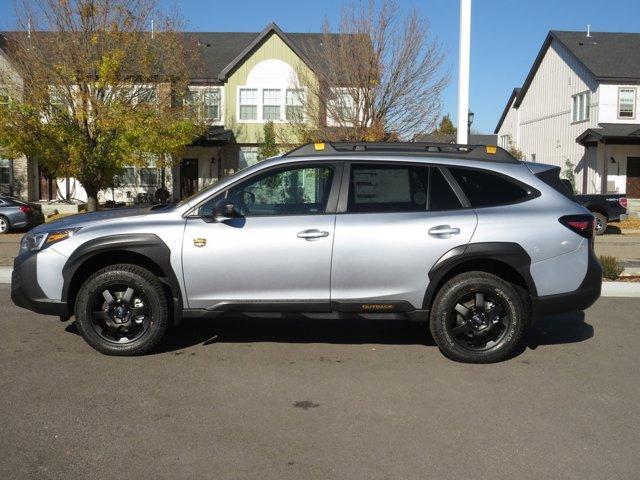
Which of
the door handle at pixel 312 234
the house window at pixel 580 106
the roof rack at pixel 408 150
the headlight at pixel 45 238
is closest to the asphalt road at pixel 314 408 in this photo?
the headlight at pixel 45 238

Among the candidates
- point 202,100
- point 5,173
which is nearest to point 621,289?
point 202,100

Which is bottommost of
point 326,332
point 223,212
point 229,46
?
point 326,332

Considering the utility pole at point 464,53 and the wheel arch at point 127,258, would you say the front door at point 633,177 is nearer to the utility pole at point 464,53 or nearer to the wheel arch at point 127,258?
the utility pole at point 464,53

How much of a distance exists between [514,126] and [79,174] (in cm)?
2726

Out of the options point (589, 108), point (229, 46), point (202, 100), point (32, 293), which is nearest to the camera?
point (32, 293)

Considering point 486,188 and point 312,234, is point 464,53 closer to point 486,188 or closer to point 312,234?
point 486,188

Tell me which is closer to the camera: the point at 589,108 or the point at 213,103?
the point at 213,103

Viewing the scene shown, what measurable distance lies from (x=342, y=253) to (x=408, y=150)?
45.7 inches

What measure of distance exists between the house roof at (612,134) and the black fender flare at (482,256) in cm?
2373

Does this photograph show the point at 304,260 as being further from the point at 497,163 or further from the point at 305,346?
the point at 497,163

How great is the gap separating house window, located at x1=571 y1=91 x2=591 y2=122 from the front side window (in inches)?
1075

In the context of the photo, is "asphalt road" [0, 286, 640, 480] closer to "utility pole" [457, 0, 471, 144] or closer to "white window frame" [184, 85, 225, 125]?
"utility pole" [457, 0, 471, 144]

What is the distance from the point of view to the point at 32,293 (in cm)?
572

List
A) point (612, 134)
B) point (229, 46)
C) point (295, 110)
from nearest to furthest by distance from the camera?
point (295, 110) < point (612, 134) < point (229, 46)
